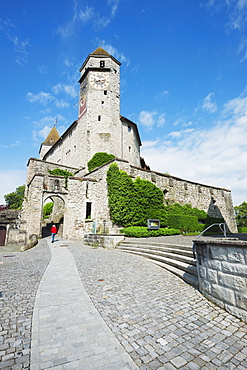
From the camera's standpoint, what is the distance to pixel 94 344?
7.69 ft

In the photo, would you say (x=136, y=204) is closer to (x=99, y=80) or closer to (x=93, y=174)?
(x=93, y=174)

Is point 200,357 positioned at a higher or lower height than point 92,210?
lower

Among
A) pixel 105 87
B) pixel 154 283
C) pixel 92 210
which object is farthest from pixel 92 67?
pixel 154 283

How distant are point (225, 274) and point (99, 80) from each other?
104 ft

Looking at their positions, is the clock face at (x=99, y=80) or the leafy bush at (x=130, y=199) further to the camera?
the clock face at (x=99, y=80)

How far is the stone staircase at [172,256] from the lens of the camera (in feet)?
16.8

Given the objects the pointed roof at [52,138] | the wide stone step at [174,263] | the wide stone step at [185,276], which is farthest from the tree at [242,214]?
the pointed roof at [52,138]

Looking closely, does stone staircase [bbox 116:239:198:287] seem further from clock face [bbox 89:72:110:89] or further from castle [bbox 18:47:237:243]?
clock face [bbox 89:72:110:89]

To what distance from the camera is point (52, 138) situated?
156ft

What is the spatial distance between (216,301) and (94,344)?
8.21ft

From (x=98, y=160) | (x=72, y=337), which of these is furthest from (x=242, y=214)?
(x=72, y=337)

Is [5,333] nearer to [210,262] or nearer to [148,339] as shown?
[148,339]

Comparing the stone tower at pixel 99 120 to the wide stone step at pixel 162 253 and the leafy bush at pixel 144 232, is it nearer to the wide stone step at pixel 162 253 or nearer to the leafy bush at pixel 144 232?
the leafy bush at pixel 144 232

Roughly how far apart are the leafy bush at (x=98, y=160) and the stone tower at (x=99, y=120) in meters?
0.95
